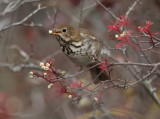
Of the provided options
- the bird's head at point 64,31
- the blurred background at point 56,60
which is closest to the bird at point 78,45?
the bird's head at point 64,31

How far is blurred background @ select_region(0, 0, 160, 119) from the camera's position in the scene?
5.98m

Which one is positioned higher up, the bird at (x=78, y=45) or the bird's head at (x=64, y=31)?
the bird's head at (x=64, y=31)

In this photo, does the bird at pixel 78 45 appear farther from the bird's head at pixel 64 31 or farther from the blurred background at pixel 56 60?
the blurred background at pixel 56 60

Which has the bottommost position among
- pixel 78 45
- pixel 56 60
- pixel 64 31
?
pixel 78 45

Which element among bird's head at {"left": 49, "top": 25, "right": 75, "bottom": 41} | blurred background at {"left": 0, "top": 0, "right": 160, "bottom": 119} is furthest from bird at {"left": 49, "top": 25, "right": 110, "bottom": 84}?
blurred background at {"left": 0, "top": 0, "right": 160, "bottom": 119}

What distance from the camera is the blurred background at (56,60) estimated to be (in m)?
5.98

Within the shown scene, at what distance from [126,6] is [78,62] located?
4.12ft

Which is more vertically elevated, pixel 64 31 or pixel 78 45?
pixel 64 31

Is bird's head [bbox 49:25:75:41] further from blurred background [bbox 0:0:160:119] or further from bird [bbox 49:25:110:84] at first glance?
blurred background [bbox 0:0:160:119]

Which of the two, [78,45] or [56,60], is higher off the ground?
[56,60]

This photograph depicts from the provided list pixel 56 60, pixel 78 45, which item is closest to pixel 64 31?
pixel 78 45

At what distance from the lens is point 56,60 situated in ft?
25.0

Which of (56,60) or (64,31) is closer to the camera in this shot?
(64,31)

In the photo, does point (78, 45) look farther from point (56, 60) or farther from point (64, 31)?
point (56, 60)
